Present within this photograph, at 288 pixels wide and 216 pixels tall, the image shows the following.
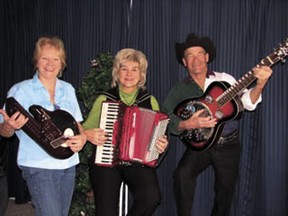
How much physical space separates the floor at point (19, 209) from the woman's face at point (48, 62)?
2.21m

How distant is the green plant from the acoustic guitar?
820mm

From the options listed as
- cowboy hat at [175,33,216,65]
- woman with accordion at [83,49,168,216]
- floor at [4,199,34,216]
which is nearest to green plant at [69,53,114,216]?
woman with accordion at [83,49,168,216]

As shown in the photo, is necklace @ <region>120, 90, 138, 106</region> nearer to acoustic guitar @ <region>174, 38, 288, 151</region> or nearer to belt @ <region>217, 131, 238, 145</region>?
acoustic guitar @ <region>174, 38, 288, 151</region>

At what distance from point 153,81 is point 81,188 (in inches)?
50.8

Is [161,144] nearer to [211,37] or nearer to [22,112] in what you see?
[22,112]

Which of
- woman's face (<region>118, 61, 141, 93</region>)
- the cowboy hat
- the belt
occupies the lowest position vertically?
the belt

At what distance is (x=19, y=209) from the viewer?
13.3ft

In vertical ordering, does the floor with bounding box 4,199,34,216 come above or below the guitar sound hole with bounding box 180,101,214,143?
below

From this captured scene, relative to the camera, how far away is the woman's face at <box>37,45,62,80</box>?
7.22ft

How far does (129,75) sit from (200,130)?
0.76 m

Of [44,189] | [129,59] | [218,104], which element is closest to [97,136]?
[44,189]

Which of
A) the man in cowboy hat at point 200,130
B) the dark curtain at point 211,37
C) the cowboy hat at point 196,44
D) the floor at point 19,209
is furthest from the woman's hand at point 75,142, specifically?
the floor at point 19,209

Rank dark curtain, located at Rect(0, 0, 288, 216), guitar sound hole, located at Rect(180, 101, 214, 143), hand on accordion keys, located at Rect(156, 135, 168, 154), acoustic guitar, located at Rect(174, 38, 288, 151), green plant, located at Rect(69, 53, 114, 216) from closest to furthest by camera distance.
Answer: hand on accordion keys, located at Rect(156, 135, 168, 154)
acoustic guitar, located at Rect(174, 38, 288, 151)
guitar sound hole, located at Rect(180, 101, 214, 143)
green plant, located at Rect(69, 53, 114, 216)
dark curtain, located at Rect(0, 0, 288, 216)

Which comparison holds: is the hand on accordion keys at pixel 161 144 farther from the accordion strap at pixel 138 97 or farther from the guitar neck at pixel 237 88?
the guitar neck at pixel 237 88
